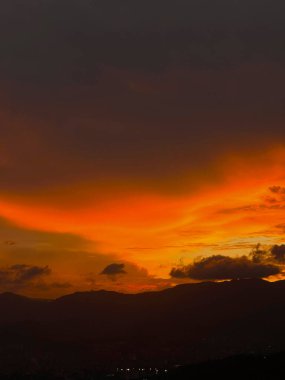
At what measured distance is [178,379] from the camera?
19925 centimetres

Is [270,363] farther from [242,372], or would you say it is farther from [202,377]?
[202,377]

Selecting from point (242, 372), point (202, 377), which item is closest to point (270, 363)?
point (242, 372)

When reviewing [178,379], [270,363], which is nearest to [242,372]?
[270,363]

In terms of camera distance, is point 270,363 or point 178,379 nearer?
point 270,363

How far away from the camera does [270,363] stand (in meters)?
185

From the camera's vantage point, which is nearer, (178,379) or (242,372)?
(242,372)

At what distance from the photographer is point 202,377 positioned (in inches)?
7451

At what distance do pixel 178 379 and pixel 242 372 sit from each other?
25.8 m

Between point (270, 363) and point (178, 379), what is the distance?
33530 millimetres

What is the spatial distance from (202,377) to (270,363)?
22584mm

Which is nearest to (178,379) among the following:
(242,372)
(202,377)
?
(202,377)

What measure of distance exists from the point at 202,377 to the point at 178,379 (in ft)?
42.5

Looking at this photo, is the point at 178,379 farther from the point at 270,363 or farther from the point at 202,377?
the point at 270,363

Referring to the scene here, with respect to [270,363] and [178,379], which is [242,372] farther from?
[178,379]
